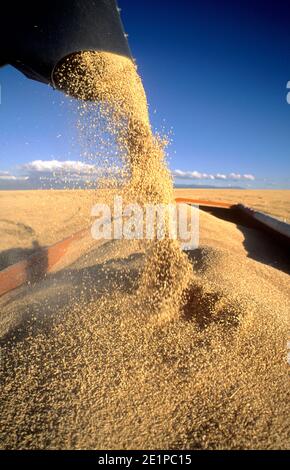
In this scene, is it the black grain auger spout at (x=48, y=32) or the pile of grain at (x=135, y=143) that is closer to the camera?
the black grain auger spout at (x=48, y=32)

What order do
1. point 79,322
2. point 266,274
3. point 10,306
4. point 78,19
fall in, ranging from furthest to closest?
point 266,274 < point 10,306 < point 79,322 < point 78,19

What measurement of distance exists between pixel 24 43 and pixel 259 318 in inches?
52.3

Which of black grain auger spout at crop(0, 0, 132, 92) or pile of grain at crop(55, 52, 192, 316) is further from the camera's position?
pile of grain at crop(55, 52, 192, 316)

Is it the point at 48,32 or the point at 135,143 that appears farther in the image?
the point at 135,143

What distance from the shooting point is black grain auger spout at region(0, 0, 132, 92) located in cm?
119

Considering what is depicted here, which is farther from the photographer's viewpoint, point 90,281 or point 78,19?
point 90,281

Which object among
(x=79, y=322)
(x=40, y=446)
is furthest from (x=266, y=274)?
(x=40, y=446)

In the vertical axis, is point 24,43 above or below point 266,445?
above

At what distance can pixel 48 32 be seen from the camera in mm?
1214

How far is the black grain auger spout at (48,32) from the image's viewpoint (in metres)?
1.19
